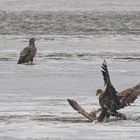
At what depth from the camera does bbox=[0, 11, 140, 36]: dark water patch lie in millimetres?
30750

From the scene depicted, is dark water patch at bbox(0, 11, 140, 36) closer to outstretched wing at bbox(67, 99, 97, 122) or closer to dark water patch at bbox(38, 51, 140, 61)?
dark water patch at bbox(38, 51, 140, 61)

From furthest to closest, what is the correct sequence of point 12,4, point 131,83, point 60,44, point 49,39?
point 12,4
point 49,39
point 60,44
point 131,83

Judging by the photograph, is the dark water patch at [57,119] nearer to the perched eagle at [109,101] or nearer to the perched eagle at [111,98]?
the perched eagle at [109,101]

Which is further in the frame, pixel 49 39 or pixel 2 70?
pixel 49 39

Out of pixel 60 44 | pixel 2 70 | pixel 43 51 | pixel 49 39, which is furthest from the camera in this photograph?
pixel 49 39

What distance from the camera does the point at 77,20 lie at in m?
38.5

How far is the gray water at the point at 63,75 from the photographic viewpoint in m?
11.0

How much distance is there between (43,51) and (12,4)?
34.1 m

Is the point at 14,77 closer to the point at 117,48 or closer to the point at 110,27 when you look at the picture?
the point at 117,48

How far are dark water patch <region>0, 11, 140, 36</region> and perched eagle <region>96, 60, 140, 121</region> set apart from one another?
17.7 meters

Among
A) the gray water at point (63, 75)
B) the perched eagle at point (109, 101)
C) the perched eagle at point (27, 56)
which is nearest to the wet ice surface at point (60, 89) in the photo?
the gray water at point (63, 75)

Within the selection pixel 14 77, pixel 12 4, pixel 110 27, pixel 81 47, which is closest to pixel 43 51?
pixel 81 47

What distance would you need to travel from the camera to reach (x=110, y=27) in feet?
112

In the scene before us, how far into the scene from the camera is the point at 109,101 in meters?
11.3
